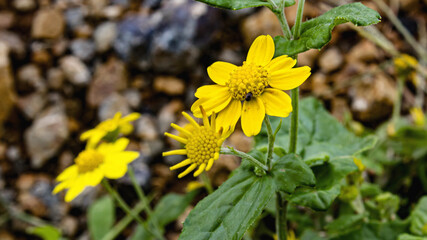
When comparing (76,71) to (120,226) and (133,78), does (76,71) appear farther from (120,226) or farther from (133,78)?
(120,226)

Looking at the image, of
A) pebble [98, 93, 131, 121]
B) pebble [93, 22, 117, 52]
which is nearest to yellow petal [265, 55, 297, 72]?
pebble [98, 93, 131, 121]

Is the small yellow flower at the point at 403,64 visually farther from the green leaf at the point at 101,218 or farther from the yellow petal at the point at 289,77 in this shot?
the green leaf at the point at 101,218

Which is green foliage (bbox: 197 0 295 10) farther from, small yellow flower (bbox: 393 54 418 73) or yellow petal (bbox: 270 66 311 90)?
small yellow flower (bbox: 393 54 418 73)

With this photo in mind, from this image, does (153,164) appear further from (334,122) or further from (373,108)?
(373,108)

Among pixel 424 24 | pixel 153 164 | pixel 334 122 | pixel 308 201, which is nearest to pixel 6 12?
pixel 153 164

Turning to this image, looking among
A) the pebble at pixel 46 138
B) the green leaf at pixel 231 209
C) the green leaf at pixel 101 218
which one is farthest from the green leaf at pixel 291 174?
the pebble at pixel 46 138

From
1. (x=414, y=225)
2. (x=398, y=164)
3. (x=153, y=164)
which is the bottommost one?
(x=153, y=164)
